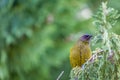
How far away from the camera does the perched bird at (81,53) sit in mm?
3299

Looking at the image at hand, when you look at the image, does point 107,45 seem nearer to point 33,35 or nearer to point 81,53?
point 81,53

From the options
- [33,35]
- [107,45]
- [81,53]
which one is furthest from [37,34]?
[107,45]

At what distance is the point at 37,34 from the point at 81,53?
5335mm

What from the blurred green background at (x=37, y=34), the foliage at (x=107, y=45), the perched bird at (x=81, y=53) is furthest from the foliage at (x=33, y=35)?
the foliage at (x=107, y=45)

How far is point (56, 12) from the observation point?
8.92 metres

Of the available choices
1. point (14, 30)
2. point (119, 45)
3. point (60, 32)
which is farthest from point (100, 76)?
point (60, 32)

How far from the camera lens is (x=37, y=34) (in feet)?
28.4

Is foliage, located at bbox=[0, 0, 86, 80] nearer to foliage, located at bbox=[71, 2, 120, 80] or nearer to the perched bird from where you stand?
the perched bird

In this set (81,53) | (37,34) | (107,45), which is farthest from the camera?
(37,34)

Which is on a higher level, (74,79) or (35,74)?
(74,79)

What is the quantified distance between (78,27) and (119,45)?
6.74 m

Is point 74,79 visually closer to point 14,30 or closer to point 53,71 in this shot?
point 14,30

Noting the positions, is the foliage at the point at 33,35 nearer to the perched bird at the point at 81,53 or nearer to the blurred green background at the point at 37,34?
the blurred green background at the point at 37,34

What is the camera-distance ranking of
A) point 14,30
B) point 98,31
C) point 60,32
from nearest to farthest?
point 98,31, point 14,30, point 60,32
